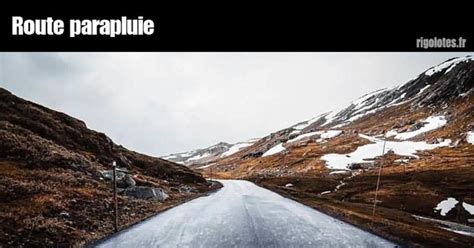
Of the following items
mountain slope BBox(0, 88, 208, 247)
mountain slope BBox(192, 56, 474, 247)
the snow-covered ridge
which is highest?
mountain slope BBox(0, 88, 208, 247)

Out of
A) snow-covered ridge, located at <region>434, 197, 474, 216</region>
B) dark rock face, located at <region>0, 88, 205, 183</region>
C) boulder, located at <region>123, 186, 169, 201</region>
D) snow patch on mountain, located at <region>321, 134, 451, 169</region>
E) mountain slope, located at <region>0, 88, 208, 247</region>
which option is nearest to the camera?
mountain slope, located at <region>0, 88, 208, 247</region>

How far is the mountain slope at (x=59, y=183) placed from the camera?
25.5m

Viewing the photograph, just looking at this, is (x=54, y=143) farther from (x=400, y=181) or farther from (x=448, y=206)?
(x=400, y=181)

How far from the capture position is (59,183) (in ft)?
153

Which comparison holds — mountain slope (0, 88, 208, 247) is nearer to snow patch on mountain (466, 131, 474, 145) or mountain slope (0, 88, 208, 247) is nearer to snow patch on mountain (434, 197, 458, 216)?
snow patch on mountain (434, 197, 458, 216)

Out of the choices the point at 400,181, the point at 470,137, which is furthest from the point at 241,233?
the point at 470,137

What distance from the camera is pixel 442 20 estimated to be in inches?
618

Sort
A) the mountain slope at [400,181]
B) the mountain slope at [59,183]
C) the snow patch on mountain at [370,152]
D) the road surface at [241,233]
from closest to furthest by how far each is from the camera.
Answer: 1. the road surface at [241,233]
2. the mountain slope at [59,183]
3. the mountain slope at [400,181]
4. the snow patch on mountain at [370,152]

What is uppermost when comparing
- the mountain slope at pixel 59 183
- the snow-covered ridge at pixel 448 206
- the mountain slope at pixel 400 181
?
the mountain slope at pixel 59 183

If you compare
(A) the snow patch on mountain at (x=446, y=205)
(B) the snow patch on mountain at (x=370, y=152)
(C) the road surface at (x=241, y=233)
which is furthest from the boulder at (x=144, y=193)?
(B) the snow patch on mountain at (x=370, y=152)

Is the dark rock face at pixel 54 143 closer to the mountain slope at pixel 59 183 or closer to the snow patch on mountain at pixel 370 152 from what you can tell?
the mountain slope at pixel 59 183

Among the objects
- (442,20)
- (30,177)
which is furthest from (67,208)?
(442,20)

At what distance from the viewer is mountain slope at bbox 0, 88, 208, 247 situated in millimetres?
25516

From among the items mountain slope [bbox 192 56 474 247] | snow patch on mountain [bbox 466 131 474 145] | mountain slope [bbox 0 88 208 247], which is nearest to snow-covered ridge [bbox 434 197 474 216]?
mountain slope [bbox 192 56 474 247]
